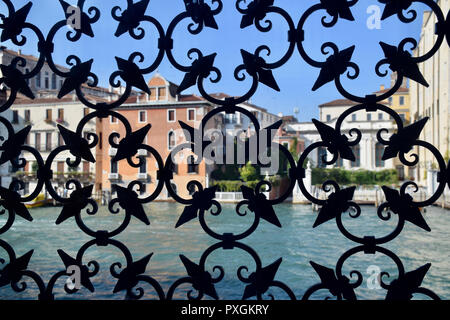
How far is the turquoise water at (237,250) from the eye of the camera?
1477 centimetres

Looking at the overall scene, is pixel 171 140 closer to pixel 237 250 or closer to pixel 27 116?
pixel 237 250

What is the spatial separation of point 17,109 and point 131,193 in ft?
129

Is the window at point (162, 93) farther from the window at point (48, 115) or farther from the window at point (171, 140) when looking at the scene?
the window at point (48, 115)

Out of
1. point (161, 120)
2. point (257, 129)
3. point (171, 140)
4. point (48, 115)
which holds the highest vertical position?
point (48, 115)

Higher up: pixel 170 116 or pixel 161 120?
pixel 170 116

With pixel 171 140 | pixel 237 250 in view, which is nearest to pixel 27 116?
pixel 171 140

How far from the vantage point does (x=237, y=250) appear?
18.3 metres

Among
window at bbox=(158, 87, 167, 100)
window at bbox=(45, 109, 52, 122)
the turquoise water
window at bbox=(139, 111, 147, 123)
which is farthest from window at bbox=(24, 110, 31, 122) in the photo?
window at bbox=(158, 87, 167, 100)

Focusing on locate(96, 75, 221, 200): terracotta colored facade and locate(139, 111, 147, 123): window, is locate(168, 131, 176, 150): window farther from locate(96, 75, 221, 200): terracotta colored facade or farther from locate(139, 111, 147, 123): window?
locate(139, 111, 147, 123): window

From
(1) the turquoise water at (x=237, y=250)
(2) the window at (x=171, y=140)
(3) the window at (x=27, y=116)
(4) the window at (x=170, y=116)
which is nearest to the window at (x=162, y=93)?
(4) the window at (x=170, y=116)

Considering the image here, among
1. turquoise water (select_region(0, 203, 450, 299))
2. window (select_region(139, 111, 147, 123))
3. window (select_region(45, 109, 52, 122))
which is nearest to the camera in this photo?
turquoise water (select_region(0, 203, 450, 299))

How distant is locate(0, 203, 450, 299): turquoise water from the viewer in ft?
48.5

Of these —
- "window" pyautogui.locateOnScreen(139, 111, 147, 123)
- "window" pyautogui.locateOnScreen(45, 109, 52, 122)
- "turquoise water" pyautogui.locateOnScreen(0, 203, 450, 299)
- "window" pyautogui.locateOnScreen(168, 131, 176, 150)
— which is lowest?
"turquoise water" pyautogui.locateOnScreen(0, 203, 450, 299)

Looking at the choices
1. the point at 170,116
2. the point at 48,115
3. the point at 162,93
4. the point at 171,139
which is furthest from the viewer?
the point at 48,115
